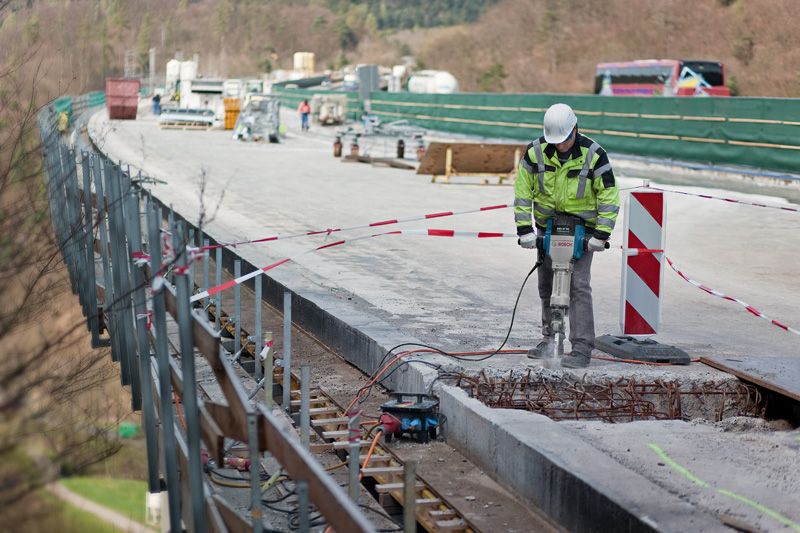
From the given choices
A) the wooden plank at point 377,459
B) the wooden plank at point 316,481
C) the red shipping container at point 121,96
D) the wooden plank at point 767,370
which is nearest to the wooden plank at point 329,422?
the wooden plank at point 377,459

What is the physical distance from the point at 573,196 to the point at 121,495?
12.1 m

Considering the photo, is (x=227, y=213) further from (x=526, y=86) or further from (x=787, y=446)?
(x=526, y=86)

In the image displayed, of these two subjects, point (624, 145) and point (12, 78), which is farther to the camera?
point (624, 145)

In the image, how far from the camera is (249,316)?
1382 centimetres

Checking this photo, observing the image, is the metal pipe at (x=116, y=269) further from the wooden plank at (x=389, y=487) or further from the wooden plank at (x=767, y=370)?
the wooden plank at (x=767, y=370)

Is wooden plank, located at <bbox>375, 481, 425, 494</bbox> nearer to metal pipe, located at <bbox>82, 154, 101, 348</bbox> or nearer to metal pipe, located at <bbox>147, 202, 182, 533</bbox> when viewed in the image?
metal pipe, located at <bbox>147, 202, 182, 533</bbox>

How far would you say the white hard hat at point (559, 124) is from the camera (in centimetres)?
946

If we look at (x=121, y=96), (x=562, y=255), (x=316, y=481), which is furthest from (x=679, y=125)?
(x=121, y=96)

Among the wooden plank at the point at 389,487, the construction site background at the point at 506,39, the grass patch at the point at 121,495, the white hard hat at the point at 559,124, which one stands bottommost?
the grass patch at the point at 121,495

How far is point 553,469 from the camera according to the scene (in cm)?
707

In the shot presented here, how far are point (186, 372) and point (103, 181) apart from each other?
8894 mm

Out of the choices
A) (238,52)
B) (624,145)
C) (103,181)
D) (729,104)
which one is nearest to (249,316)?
(103,181)

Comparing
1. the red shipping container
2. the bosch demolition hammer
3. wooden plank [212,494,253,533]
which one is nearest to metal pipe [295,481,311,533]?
wooden plank [212,494,253,533]

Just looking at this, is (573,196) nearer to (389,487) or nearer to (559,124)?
(559,124)
